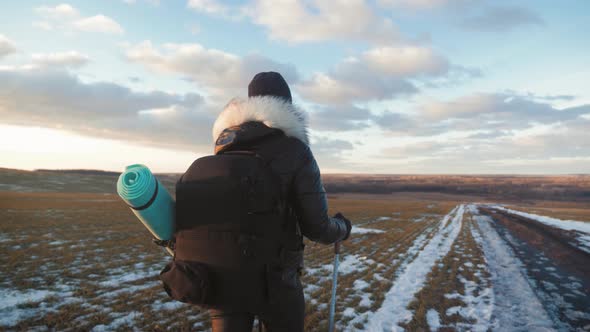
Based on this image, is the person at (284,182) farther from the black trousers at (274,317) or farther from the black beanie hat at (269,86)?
the black beanie hat at (269,86)

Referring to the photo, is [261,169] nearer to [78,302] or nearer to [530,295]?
[78,302]

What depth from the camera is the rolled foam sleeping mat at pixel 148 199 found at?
5.17 ft

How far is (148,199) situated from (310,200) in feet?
2.84

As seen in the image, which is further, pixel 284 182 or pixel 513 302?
pixel 513 302

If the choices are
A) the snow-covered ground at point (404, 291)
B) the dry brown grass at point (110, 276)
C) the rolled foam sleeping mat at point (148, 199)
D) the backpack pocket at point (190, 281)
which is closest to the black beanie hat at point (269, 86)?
the rolled foam sleeping mat at point (148, 199)

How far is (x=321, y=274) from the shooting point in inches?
344

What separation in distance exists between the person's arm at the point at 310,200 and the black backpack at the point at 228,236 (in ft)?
0.44

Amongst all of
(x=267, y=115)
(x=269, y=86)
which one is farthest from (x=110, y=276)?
(x=267, y=115)

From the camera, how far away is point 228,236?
66.6 inches

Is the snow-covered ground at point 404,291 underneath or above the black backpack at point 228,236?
underneath

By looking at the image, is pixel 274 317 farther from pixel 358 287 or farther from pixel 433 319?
pixel 358 287

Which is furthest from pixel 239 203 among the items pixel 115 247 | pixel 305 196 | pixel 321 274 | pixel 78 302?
pixel 115 247

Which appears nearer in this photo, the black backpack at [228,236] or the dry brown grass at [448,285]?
the black backpack at [228,236]

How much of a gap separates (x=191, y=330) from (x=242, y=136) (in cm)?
436
